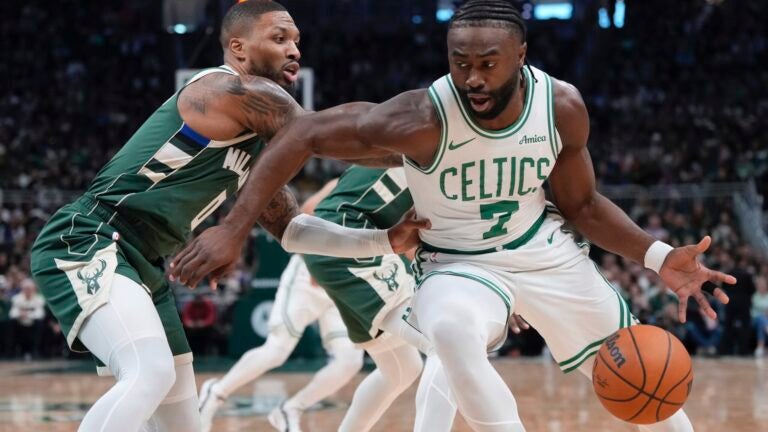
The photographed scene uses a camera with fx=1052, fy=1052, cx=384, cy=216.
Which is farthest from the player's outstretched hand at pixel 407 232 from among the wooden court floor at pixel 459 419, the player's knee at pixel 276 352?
the player's knee at pixel 276 352

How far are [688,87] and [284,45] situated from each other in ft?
63.3

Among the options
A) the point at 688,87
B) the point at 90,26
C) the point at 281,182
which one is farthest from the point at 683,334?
the point at 90,26

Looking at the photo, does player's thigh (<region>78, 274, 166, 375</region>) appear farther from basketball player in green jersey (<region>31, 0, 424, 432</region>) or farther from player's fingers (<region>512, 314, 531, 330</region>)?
player's fingers (<region>512, 314, 531, 330</region>)

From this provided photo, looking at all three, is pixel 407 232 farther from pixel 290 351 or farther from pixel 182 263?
pixel 290 351

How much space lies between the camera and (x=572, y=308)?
4.27 meters

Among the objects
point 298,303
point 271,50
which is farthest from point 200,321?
point 271,50

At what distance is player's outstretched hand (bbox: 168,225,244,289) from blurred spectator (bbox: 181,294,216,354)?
10.7 m

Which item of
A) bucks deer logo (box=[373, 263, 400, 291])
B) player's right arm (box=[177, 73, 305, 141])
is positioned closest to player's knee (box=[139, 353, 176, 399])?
player's right arm (box=[177, 73, 305, 141])

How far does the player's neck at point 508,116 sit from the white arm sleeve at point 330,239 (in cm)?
79

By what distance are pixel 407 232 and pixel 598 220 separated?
2.75ft

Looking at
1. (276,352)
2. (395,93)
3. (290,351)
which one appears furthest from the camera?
(395,93)

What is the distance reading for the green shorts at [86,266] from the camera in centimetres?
407

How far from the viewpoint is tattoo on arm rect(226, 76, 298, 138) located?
165 inches

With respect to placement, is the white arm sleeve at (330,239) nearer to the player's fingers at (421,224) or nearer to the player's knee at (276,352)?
the player's fingers at (421,224)
